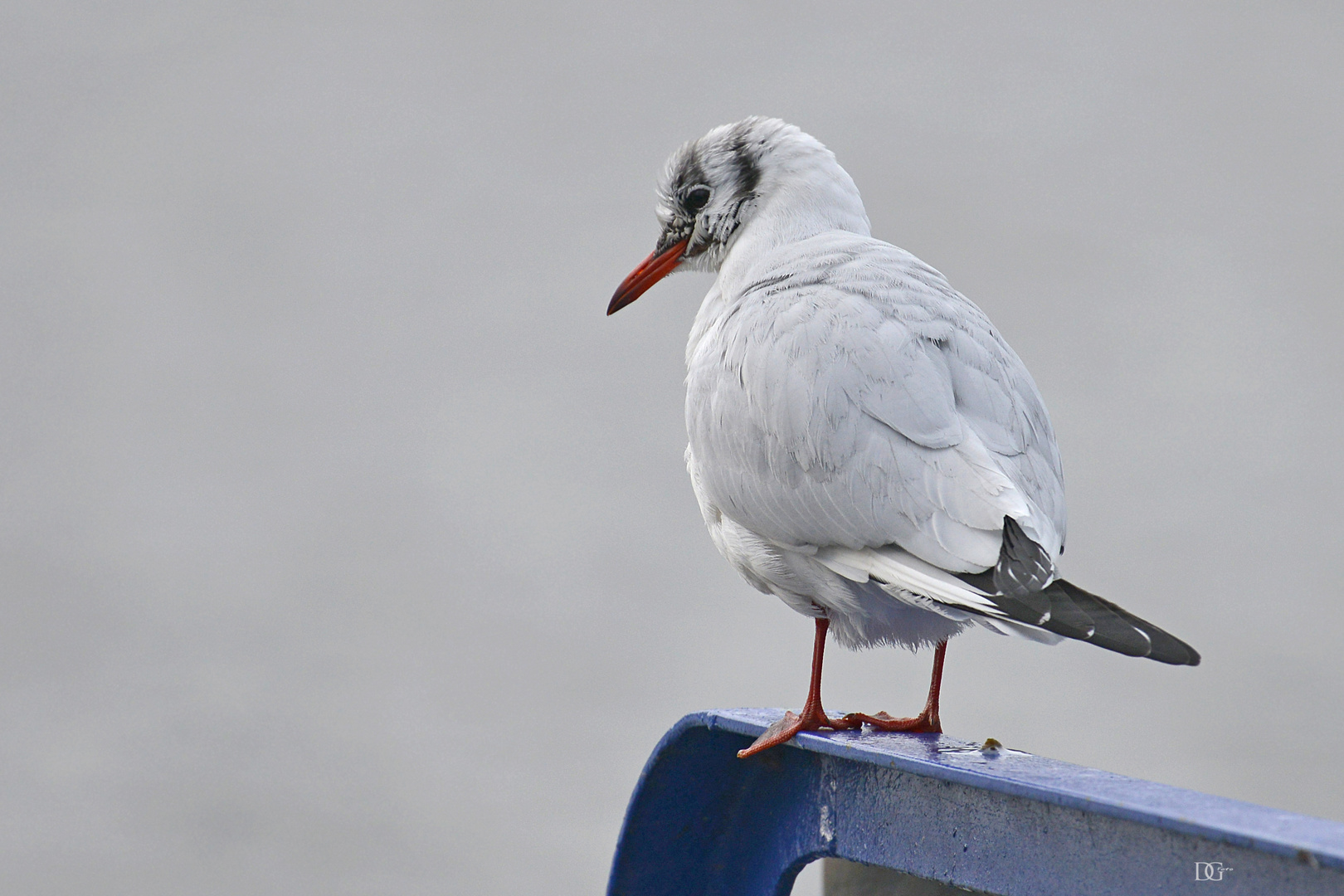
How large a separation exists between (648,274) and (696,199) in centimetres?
17

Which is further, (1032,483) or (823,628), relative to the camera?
(823,628)

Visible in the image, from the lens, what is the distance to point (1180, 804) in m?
1.02

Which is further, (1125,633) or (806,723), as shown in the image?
(806,723)

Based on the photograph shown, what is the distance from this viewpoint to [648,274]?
2367 millimetres

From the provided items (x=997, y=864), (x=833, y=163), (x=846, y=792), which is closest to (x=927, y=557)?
(x=846, y=792)

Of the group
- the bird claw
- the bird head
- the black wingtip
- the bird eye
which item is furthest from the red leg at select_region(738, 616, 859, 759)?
the bird eye

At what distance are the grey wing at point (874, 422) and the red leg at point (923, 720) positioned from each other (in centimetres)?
27

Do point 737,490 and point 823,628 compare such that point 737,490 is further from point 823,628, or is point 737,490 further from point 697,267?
point 697,267

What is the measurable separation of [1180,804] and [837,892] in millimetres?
663

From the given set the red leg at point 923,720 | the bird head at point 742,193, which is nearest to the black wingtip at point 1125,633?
the red leg at point 923,720

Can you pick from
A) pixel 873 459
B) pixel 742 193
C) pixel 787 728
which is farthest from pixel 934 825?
pixel 742 193

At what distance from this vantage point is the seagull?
4.67 feet

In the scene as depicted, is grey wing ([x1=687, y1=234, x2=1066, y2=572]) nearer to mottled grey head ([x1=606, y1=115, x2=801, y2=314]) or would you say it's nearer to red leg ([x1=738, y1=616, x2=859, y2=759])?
red leg ([x1=738, y1=616, x2=859, y2=759])

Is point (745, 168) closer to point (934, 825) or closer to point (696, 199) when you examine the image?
point (696, 199)
